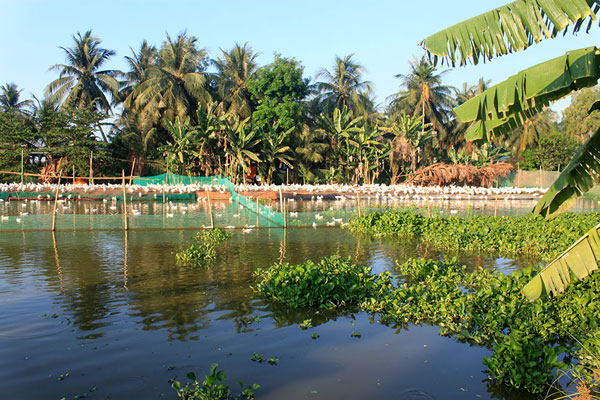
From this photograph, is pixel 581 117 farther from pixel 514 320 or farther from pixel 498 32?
pixel 498 32

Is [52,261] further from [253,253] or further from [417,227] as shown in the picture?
[417,227]

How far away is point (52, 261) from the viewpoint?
11500mm

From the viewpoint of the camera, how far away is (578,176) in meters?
4.61

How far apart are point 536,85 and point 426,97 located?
130 feet

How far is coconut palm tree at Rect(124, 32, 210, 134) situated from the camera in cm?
3603

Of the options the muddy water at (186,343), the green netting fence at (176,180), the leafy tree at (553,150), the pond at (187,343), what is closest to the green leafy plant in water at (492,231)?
the muddy water at (186,343)

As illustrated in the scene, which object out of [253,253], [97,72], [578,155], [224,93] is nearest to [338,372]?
[578,155]

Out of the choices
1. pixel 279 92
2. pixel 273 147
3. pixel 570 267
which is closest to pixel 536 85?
pixel 570 267

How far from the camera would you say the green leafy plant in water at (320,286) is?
802 cm

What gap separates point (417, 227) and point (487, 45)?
1224 cm

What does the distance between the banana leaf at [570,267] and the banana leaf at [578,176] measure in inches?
16.1

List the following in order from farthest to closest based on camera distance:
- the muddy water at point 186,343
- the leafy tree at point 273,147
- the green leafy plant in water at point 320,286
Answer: the leafy tree at point 273,147
the green leafy plant in water at point 320,286
the muddy water at point 186,343

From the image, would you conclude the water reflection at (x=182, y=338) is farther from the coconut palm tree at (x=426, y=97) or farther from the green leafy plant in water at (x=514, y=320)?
the coconut palm tree at (x=426, y=97)

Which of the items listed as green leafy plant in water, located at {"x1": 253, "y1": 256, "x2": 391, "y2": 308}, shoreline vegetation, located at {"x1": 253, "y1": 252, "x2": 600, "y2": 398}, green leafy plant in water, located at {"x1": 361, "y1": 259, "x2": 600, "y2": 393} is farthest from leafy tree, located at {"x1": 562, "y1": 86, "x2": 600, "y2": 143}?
green leafy plant in water, located at {"x1": 253, "y1": 256, "x2": 391, "y2": 308}
